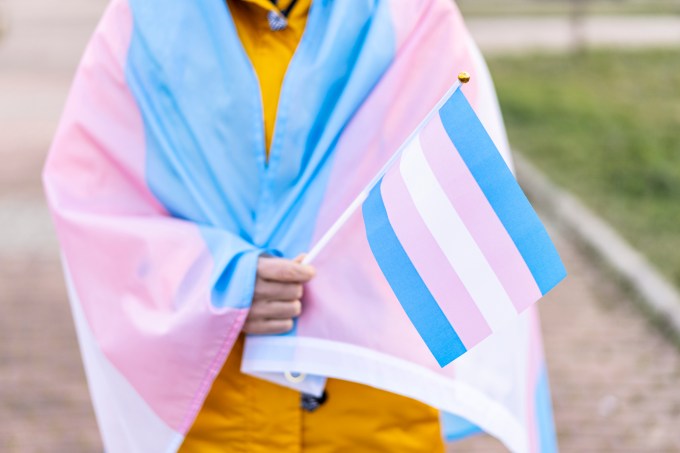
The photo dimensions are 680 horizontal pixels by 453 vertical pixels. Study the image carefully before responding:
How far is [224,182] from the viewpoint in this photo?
2150 millimetres

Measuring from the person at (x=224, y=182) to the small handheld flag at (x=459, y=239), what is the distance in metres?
0.25

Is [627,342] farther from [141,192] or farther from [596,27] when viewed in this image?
[596,27]

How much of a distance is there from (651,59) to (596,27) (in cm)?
461

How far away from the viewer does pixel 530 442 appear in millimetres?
2385

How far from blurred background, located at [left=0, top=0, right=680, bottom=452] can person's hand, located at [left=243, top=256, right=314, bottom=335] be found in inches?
96.0

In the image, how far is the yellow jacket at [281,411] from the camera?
2184 mm

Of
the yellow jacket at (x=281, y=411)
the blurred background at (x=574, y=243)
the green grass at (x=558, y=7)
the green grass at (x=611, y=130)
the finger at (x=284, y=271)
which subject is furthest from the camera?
the green grass at (x=558, y=7)

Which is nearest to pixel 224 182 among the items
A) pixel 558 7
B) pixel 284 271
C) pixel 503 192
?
pixel 284 271

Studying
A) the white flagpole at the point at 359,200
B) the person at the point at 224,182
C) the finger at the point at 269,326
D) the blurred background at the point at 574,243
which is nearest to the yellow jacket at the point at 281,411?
the person at the point at 224,182

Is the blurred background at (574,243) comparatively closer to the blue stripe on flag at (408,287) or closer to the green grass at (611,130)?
the green grass at (611,130)

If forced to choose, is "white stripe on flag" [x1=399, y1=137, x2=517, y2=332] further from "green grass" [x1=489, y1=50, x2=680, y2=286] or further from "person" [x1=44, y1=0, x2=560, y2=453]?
"green grass" [x1=489, y1=50, x2=680, y2=286]

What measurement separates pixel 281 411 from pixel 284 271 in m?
0.33

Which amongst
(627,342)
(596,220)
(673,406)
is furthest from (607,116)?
(673,406)

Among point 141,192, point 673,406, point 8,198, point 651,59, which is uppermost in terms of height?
point 651,59
